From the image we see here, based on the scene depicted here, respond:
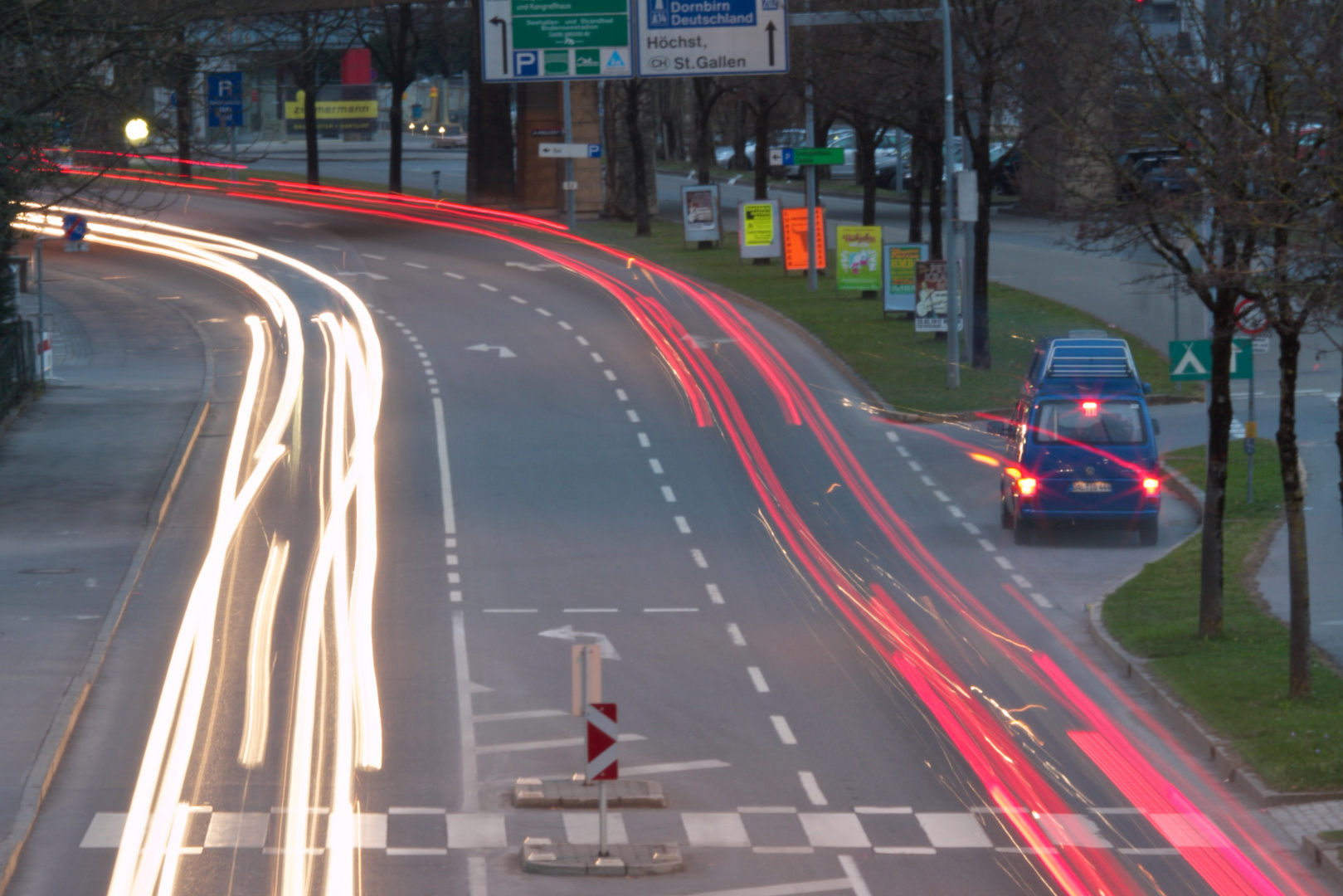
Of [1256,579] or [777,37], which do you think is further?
[777,37]

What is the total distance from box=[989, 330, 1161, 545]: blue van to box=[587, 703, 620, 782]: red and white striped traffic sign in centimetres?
1206

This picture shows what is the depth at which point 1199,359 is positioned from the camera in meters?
20.2

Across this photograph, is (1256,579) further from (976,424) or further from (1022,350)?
(1022,350)

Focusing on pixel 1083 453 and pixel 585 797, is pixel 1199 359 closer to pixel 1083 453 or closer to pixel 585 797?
pixel 1083 453

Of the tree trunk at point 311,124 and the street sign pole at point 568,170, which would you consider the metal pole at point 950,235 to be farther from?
the tree trunk at point 311,124

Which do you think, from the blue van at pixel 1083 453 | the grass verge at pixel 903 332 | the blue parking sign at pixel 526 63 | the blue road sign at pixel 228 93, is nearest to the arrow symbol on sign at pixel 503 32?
→ the blue parking sign at pixel 526 63

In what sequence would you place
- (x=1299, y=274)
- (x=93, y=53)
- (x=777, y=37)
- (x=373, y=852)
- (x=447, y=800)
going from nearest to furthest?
(x=373, y=852) → (x=447, y=800) → (x=1299, y=274) → (x=93, y=53) → (x=777, y=37)

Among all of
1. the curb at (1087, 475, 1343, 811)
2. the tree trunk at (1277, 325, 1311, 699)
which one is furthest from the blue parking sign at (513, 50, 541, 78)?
the tree trunk at (1277, 325, 1311, 699)

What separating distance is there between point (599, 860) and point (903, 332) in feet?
91.7

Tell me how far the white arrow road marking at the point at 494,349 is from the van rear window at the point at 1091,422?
14883 mm

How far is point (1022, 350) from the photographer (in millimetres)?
37281

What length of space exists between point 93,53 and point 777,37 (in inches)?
655

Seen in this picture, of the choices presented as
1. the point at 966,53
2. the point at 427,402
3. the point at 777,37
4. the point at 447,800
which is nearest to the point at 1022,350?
the point at 966,53

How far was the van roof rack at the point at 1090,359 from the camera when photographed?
24.7 m
